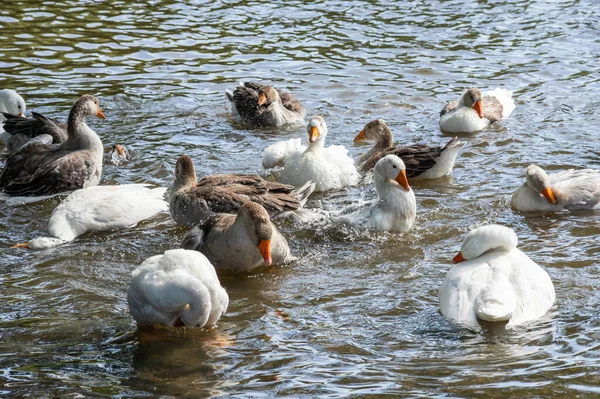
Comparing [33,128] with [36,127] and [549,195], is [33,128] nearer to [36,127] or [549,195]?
[36,127]

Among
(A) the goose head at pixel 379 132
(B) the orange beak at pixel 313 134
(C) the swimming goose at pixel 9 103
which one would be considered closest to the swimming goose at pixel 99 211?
(B) the orange beak at pixel 313 134

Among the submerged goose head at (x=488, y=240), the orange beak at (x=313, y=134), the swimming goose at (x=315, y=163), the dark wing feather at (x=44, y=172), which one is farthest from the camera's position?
the orange beak at (x=313, y=134)

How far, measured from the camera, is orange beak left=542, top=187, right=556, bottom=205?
938cm

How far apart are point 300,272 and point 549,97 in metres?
6.63

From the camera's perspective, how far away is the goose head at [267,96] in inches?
494

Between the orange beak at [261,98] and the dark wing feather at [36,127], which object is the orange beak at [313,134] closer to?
the orange beak at [261,98]

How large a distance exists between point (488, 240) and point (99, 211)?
13.2 ft

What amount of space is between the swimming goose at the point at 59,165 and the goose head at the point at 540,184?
188 inches

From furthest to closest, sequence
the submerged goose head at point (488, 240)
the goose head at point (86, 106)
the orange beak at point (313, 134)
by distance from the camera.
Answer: the goose head at point (86, 106)
the orange beak at point (313, 134)
the submerged goose head at point (488, 240)

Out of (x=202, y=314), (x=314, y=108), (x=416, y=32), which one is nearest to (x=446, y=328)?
(x=202, y=314)

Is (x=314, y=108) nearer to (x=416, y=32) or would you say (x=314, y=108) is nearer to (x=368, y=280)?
(x=416, y=32)

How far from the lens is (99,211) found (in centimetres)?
924

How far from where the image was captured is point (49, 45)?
51.7 ft

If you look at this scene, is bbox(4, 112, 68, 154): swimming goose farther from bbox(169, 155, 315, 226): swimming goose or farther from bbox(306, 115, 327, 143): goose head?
bbox(306, 115, 327, 143): goose head
